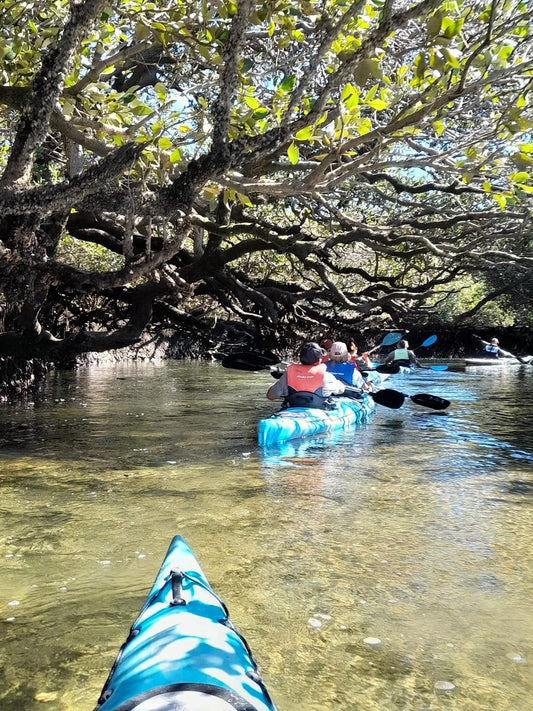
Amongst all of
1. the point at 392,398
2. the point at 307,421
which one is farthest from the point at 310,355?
the point at 392,398

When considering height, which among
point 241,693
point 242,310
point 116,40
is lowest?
point 241,693

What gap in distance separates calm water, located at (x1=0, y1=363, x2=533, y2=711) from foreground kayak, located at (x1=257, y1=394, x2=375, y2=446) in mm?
187

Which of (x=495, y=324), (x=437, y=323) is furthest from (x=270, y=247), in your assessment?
(x=495, y=324)

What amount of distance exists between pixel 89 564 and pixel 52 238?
533 centimetres

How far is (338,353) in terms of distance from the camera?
9.06 metres

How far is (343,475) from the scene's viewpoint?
5.92 metres

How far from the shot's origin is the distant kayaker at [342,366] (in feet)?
29.7

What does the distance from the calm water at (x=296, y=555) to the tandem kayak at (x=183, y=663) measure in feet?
1.43

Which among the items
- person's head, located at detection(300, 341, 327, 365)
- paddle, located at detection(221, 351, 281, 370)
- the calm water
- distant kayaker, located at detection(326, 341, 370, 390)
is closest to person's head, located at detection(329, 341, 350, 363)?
distant kayaker, located at detection(326, 341, 370, 390)

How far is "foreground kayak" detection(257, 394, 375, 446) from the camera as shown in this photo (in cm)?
698

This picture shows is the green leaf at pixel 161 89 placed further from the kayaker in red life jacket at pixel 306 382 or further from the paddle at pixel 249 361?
the paddle at pixel 249 361

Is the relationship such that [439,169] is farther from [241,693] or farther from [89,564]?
[241,693]

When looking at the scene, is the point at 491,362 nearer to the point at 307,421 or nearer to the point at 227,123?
the point at 307,421

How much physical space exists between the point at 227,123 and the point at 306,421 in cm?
363
